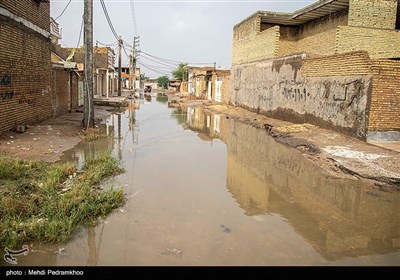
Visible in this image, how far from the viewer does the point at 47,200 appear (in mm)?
5055

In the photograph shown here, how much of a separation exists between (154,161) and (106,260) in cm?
491

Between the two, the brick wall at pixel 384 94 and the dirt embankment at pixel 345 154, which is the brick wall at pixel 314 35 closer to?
the dirt embankment at pixel 345 154

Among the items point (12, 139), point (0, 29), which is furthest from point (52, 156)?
point (0, 29)

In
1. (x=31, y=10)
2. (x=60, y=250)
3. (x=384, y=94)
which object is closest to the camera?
(x=60, y=250)

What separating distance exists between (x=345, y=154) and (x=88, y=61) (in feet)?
30.4

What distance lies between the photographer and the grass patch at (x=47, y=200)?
4121mm

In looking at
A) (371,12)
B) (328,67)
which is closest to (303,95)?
(328,67)

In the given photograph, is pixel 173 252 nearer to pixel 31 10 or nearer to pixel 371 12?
pixel 31 10

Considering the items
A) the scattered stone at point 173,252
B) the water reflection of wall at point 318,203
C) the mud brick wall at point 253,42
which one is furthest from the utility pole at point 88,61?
the mud brick wall at point 253,42

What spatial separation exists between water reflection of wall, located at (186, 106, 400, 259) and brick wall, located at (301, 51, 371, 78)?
12.1ft

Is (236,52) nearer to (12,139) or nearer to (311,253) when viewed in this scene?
(12,139)

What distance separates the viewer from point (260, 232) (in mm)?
4617

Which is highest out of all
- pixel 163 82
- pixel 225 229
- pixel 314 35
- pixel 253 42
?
pixel 163 82

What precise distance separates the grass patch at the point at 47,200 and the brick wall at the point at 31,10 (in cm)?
578
